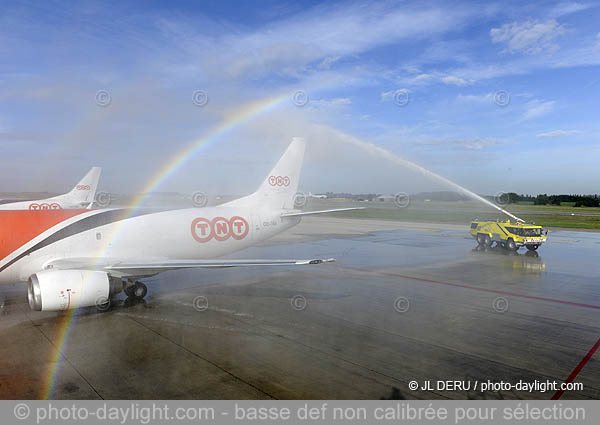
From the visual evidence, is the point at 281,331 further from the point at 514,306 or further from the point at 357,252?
the point at 357,252

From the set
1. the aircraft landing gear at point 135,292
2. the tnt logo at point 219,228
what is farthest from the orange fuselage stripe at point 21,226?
the tnt logo at point 219,228

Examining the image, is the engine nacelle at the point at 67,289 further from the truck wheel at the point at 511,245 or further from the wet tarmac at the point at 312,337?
the truck wheel at the point at 511,245

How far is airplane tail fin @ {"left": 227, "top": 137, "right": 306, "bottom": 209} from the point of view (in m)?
25.8

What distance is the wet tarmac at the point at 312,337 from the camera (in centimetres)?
1045

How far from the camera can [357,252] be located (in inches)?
1342

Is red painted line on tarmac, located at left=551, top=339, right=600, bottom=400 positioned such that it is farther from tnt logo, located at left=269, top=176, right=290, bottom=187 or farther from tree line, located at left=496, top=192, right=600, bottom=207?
tree line, located at left=496, top=192, right=600, bottom=207

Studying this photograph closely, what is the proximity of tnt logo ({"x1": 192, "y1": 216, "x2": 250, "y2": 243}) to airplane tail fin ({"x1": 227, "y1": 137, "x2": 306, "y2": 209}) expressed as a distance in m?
2.24

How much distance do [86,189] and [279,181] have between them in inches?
1361

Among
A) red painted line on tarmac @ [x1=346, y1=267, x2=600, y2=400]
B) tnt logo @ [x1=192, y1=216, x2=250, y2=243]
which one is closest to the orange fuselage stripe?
tnt logo @ [x1=192, y1=216, x2=250, y2=243]

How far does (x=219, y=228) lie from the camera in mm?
22766

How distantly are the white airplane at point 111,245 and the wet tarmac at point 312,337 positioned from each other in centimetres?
129

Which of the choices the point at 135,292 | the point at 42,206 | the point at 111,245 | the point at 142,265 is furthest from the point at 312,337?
the point at 42,206

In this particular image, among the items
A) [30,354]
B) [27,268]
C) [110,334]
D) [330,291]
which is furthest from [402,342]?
[27,268]

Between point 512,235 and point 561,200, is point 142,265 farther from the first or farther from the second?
point 561,200
